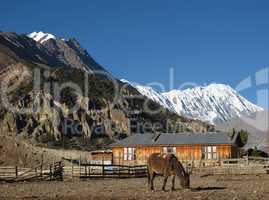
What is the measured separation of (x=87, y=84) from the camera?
18650cm

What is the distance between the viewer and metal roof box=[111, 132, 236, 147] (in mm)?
67562

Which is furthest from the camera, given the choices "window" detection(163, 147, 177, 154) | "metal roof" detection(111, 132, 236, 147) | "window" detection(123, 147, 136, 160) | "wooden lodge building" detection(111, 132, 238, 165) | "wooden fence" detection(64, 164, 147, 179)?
"window" detection(123, 147, 136, 160)

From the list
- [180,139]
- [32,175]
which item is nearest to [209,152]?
[180,139]

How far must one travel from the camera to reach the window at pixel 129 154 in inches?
2797

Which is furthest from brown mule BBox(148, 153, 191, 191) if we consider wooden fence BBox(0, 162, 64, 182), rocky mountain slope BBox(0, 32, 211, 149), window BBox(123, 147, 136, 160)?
rocky mountain slope BBox(0, 32, 211, 149)

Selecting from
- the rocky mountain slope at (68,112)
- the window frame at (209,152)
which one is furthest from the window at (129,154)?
the rocky mountain slope at (68,112)

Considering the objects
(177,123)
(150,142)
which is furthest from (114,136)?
(150,142)

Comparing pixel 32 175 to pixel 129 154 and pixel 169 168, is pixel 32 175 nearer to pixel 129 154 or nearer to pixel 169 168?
pixel 169 168

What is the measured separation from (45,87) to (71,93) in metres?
8.77

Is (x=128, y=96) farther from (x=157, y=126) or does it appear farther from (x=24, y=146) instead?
(x=24, y=146)

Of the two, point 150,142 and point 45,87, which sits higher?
point 45,87

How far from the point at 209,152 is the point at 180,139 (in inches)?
196

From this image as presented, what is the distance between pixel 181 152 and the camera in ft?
225

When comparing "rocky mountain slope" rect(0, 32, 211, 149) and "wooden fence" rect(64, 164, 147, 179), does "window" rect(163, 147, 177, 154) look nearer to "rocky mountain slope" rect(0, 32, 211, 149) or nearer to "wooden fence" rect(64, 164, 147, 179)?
"wooden fence" rect(64, 164, 147, 179)
